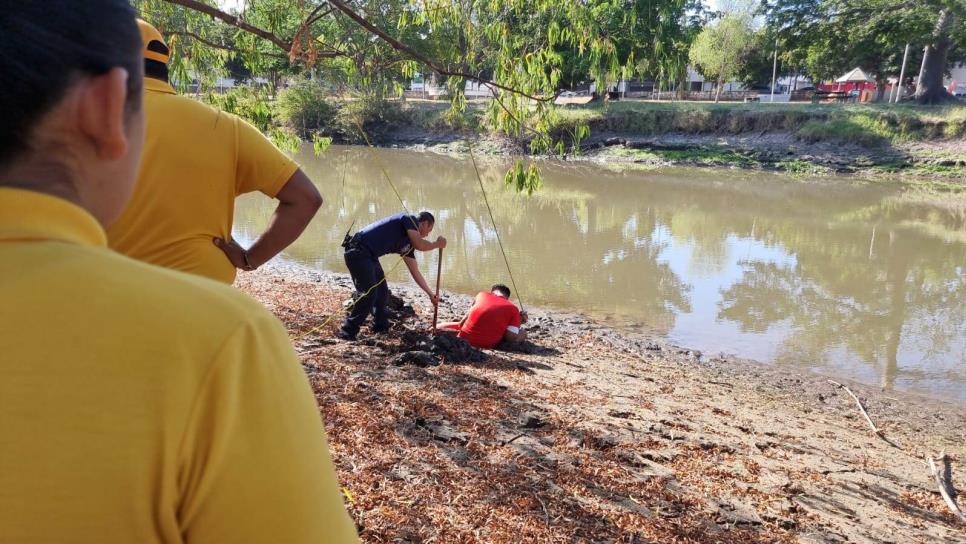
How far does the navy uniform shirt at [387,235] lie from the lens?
684 centimetres

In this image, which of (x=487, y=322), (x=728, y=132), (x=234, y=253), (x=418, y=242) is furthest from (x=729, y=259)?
(x=728, y=132)

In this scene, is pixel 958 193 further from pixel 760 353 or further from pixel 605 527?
pixel 605 527

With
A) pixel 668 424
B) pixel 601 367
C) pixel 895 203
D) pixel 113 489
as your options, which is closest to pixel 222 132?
pixel 113 489

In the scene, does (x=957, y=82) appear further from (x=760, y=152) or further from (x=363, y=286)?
(x=363, y=286)

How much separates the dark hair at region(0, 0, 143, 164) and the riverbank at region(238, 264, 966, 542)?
2.49 m

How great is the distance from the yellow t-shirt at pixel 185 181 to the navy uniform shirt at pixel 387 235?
174 inches

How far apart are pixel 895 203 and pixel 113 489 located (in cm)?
2188

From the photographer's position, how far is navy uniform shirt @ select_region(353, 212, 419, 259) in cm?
684

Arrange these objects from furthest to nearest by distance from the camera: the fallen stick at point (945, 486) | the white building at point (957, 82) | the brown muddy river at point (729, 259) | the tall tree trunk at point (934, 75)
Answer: the white building at point (957, 82), the tall tree trunk at point (934, 75), the brown muddy river at point (729, 259), the fallen stick at point (945, 486)

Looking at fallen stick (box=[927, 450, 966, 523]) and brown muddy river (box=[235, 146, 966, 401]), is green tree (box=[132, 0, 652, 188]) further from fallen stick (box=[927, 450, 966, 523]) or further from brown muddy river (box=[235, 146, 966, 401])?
brown muddy river (box=[235, 146, 966, 401])

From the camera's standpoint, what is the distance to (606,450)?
4199mm

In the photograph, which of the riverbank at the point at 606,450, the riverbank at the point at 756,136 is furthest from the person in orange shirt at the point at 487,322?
the riverbank at the point at 756,136

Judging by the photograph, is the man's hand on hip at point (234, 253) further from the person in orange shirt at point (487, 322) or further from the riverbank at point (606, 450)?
the person in orange shirt at point (487, 322)

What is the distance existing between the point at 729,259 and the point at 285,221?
11798mm
